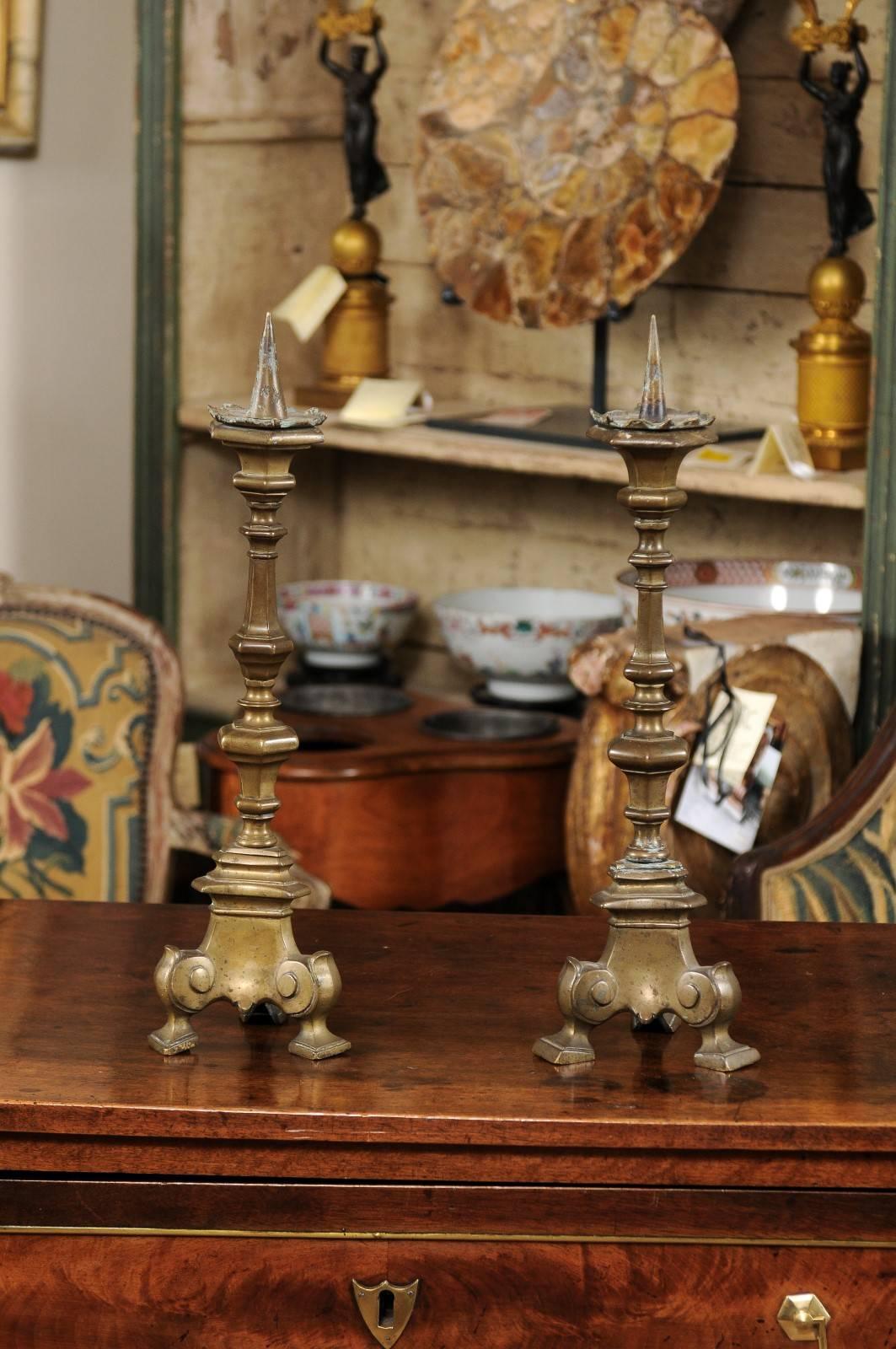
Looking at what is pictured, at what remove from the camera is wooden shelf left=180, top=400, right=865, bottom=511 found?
282cm

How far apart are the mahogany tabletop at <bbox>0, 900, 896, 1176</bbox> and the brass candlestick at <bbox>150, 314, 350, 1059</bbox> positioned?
4 cm

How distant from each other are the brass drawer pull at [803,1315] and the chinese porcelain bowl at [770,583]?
1672 millimetres

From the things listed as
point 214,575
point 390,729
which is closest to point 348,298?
point 214,575

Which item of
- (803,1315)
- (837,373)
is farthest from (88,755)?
(803,1315)

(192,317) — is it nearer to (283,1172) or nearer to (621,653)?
(621,653)

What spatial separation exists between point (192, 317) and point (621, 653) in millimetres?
1258

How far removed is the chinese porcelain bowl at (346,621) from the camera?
3453 millimetres

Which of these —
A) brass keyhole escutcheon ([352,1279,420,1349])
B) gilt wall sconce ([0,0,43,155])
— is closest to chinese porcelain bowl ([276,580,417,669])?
gilt wall sconce ([0,0,43,155])

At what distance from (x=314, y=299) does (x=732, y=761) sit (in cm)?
132

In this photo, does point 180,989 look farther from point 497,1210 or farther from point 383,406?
point 383,406

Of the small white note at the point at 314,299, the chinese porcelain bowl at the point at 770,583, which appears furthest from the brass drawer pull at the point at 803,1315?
the small white note at the point at 314,299

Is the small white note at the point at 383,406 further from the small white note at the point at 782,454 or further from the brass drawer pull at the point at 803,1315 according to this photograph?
the brass drawer pull at the point at 803,1315

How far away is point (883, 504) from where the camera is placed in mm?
2660

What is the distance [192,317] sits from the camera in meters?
3.53
